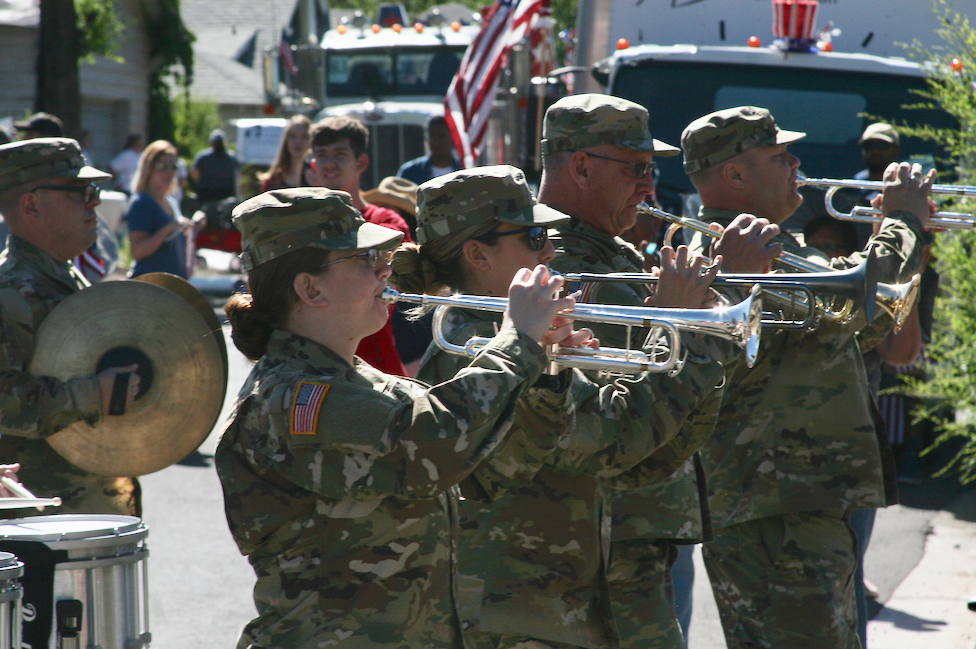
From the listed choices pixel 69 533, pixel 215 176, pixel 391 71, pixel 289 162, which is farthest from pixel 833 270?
pixel 215 176

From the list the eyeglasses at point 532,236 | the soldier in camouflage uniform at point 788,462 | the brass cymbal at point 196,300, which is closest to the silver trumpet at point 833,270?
the soldier in camouflage uniform at point 788,462

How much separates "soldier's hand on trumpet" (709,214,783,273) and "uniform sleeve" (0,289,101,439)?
201 cm

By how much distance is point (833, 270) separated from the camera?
3.50 meters

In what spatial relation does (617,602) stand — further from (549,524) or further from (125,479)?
(125,479)

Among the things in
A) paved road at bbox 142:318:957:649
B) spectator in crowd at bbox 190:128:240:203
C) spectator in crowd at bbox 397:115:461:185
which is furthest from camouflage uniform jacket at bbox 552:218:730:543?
spectator in crowd at bbox 190:128:240:203

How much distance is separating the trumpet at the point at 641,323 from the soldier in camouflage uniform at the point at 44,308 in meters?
1.40

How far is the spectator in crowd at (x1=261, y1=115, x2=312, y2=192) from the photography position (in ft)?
25.3

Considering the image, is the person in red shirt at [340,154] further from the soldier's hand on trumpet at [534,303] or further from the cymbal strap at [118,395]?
the soldier's hand on trumpet at [534,303]

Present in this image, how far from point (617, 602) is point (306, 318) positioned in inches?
49.4

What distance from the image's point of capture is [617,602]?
3082 mm

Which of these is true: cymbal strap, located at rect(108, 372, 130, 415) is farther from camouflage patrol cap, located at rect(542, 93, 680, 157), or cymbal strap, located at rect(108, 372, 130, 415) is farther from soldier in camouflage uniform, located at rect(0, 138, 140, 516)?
camouflage patrol cap, located at rect(542, 93, 680, 157)

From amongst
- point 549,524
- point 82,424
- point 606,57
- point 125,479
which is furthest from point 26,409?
point 606,57

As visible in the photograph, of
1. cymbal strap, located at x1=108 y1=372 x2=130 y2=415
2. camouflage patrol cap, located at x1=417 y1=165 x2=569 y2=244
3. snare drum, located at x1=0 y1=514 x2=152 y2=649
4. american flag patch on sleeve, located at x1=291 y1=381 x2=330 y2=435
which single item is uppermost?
camouflage patrol cap, located at x1=417 y1=165 x2=569 y2=244

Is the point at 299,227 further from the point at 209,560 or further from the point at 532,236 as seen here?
the point at 209,560
